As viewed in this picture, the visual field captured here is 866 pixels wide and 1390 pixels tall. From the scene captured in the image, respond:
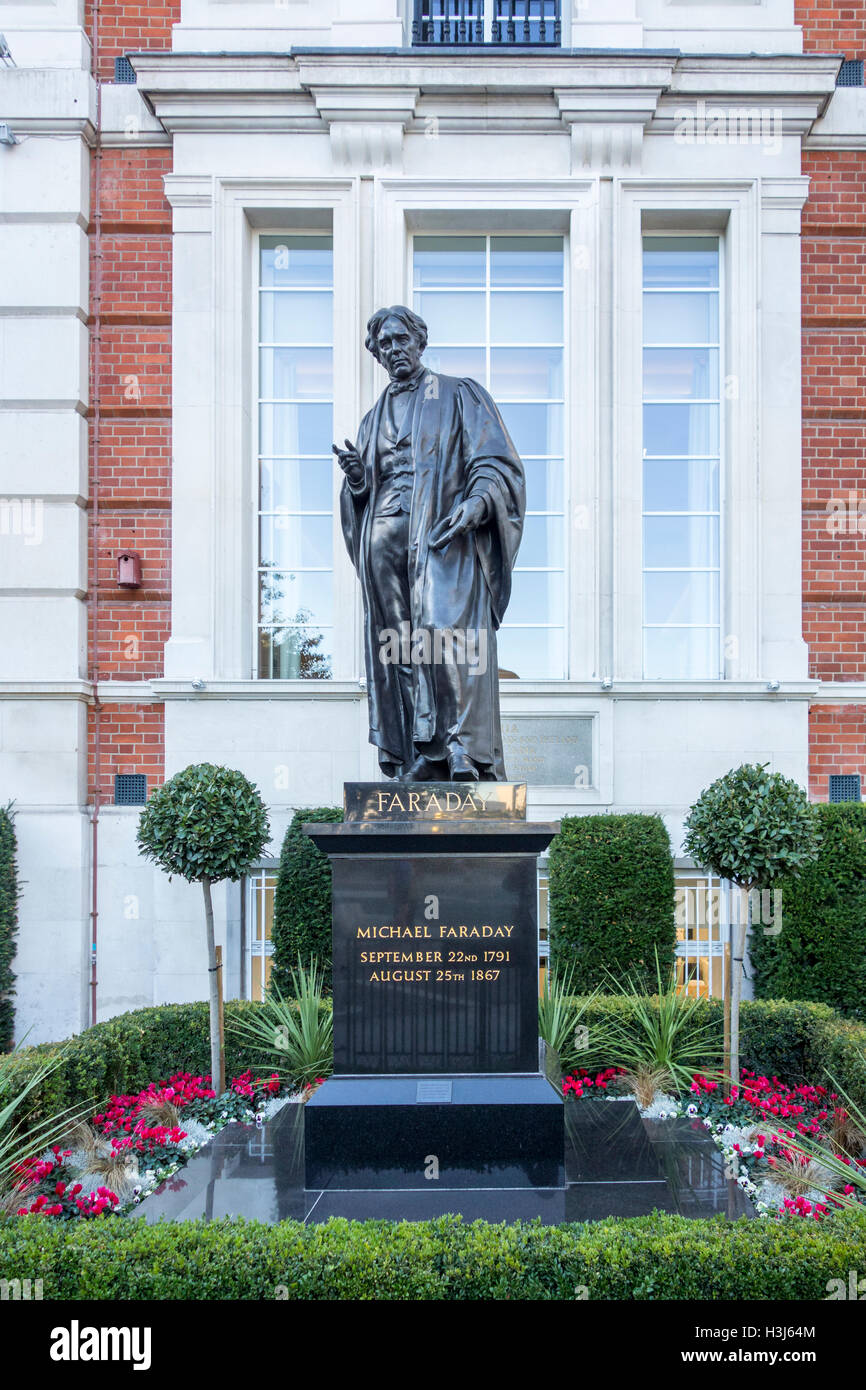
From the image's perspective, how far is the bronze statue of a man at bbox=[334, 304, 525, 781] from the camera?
17.5 feet

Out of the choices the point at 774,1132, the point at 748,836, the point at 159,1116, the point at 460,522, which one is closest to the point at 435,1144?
the point at 774,1132

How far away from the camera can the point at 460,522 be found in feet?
17.3

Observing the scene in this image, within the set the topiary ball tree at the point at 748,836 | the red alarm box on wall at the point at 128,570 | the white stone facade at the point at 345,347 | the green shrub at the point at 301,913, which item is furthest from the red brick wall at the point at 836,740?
the red alarm box on wall at the point at 128,570

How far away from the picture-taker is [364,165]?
9930 millimetres

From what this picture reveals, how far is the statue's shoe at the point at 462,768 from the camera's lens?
5203 mm

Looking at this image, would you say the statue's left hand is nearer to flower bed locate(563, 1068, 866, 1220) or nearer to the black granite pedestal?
the black granite pedestal

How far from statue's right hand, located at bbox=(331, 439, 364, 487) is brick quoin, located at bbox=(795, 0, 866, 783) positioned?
610 centimetres

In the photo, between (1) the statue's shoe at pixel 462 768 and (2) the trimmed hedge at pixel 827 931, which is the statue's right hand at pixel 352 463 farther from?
(2) the trimmed hedge at pixel 827 931

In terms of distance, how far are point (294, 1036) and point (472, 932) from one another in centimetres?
283

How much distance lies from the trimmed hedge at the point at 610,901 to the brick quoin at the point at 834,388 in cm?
292


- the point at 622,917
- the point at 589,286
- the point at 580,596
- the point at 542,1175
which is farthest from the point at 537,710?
the point at 542,1175

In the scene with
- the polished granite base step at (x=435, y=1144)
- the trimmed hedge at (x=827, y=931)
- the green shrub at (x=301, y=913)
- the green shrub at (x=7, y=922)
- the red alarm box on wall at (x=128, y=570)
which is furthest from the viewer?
the red alarm box on wall at (x=128, y=570)

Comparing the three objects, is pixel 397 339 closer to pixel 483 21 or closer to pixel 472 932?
pixel 472 932
